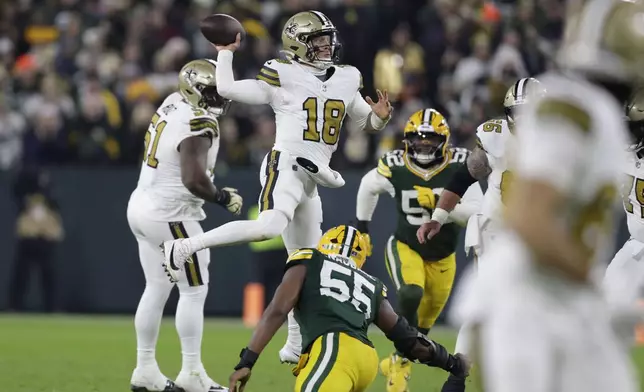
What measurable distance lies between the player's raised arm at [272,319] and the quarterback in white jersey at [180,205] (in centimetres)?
176

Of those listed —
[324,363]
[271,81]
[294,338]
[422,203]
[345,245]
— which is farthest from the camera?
[422,203]

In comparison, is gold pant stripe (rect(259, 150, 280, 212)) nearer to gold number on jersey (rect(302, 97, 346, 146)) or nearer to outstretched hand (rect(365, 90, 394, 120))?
gold number on jersey (rect(302, 97, 346, 146))

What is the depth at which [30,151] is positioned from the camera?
14.4m

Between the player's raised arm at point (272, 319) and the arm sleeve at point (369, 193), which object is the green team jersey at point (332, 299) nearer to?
the player's raised arm at point (272, 319)

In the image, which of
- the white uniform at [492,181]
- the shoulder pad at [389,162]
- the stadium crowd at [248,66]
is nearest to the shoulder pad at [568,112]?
the white uniform at [492,181]

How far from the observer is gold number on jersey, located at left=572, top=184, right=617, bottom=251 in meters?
3.24

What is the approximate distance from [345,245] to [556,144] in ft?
A: 9.88

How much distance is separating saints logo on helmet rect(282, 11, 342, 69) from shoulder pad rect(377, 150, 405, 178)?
0.98m

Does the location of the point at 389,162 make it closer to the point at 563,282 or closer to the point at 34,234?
the point at 563,282

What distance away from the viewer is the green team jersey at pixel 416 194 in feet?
27.0

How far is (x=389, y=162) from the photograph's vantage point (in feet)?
27.5

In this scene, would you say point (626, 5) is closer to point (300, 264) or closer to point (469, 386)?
point (300, 264)

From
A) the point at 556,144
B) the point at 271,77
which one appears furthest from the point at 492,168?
the point at 556,144

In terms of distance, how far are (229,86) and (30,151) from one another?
7.65 m
